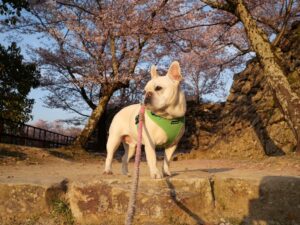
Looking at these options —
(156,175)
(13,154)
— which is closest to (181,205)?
(156,175)

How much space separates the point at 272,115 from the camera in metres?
16.0

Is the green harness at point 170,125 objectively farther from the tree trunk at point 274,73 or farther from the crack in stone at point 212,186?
the tree trunk at point 274,73

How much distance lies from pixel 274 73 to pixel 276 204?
21.1ft

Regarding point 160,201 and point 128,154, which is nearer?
point 160,201

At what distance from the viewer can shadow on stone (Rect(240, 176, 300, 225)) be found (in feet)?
13.8

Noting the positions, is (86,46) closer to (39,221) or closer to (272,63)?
(272,63)

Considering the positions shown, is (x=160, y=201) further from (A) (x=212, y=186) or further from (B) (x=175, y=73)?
(B) (x=175, y=73)

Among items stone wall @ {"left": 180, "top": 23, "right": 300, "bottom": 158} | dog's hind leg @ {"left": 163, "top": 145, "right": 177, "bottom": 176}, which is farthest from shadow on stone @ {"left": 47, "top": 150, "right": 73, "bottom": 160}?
dog's hind leg @ {"left": 163, "top": 145, "right": 177, "bottom": 176}

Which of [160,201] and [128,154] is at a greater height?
[128,154]

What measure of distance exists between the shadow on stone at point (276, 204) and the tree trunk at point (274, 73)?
5589 millimetres

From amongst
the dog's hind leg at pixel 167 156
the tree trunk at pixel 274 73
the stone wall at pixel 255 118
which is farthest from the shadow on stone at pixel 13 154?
the dog's hind leg at pixel 167 156

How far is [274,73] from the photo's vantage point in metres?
10.0

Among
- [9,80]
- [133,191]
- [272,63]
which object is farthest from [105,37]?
[133,191]

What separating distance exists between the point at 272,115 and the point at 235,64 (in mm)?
14284
